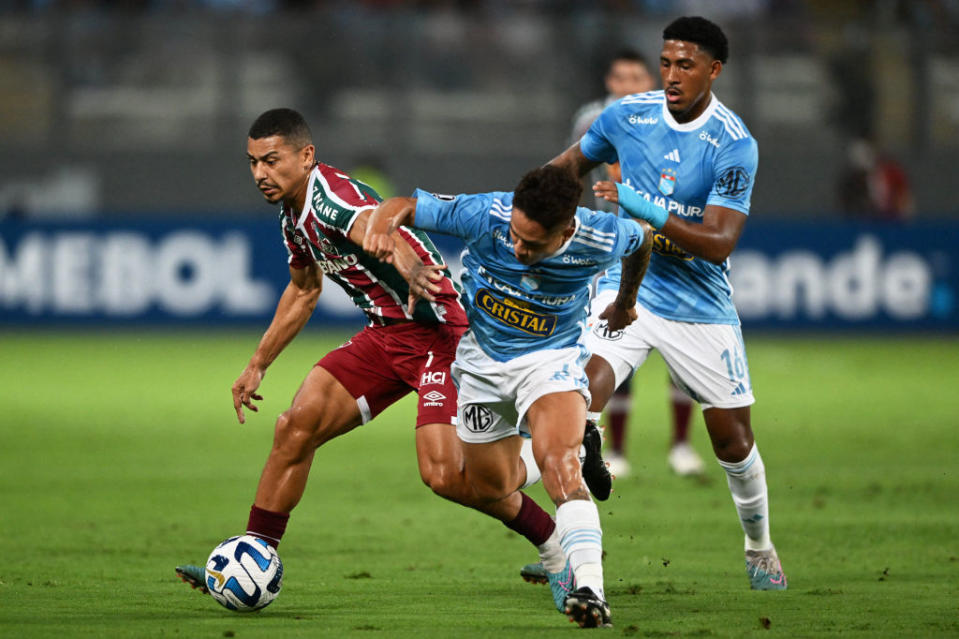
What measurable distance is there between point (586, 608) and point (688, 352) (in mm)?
1995

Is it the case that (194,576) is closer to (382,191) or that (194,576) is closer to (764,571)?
(764,571)

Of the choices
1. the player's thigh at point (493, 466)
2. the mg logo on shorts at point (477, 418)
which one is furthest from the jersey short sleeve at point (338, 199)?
the player's thigh at point (493, 466)

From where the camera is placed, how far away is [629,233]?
5.85 m

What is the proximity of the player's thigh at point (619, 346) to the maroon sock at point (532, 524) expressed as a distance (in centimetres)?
78

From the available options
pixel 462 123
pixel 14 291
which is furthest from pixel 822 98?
pixel 14 291

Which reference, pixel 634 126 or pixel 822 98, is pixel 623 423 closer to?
pixel 634 126

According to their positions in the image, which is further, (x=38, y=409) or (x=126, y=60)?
(x=126, y=60)

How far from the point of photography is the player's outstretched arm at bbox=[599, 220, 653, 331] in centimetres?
605

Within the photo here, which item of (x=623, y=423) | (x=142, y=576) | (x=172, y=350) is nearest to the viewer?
(x=142, y=576)

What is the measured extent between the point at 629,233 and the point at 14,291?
14761mm

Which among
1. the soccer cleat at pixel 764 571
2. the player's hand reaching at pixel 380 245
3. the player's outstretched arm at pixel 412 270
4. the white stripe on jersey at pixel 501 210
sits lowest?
the soccer cleat at pixel 764 571

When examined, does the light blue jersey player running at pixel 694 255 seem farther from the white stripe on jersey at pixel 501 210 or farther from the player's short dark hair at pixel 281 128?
the player's short dark hair at pixel 281 128

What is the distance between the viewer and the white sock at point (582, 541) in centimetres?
521

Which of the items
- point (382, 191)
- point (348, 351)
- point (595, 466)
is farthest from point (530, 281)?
point (382, 191)
